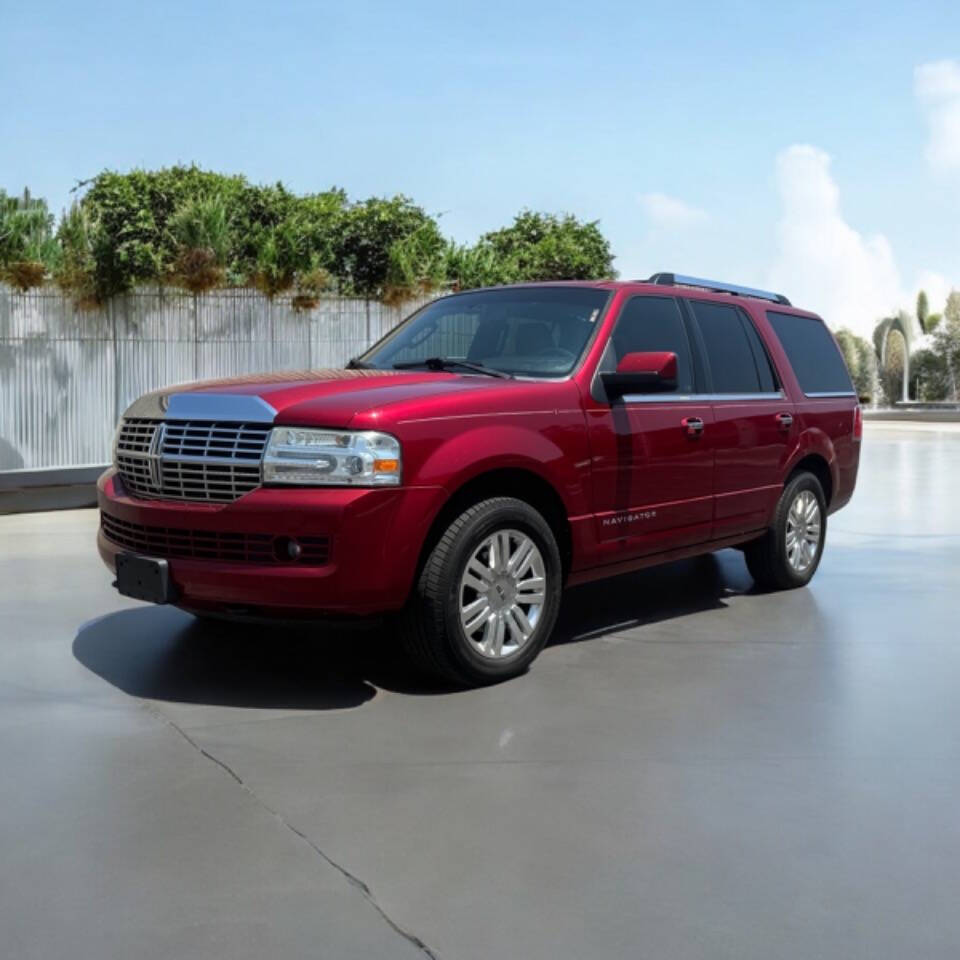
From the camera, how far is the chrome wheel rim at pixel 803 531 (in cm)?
855

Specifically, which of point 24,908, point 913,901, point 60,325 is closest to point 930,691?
point 913,901

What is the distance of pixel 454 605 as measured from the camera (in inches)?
Result: 223

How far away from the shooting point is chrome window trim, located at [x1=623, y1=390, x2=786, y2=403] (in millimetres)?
6883

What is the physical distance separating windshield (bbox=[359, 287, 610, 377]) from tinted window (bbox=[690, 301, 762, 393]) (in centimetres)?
98

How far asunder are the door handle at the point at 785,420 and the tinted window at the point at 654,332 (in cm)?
101

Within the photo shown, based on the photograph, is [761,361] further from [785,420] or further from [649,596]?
[649,596]

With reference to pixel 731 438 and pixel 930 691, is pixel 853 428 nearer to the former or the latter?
pixel 731 438

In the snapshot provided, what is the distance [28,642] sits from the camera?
6.88 metres

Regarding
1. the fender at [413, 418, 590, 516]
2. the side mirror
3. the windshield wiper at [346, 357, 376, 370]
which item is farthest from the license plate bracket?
the side mirror

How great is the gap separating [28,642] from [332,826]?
3.42m

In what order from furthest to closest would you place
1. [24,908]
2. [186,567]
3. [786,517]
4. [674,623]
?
1. [786,517]
2. [674,623]
3. [186,567]
4. [24,908]

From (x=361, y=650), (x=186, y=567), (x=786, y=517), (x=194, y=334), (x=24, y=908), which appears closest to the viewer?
(x=24, y=908)

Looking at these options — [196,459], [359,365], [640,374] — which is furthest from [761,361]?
[196,459]

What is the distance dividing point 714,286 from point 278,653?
369 centimetres
